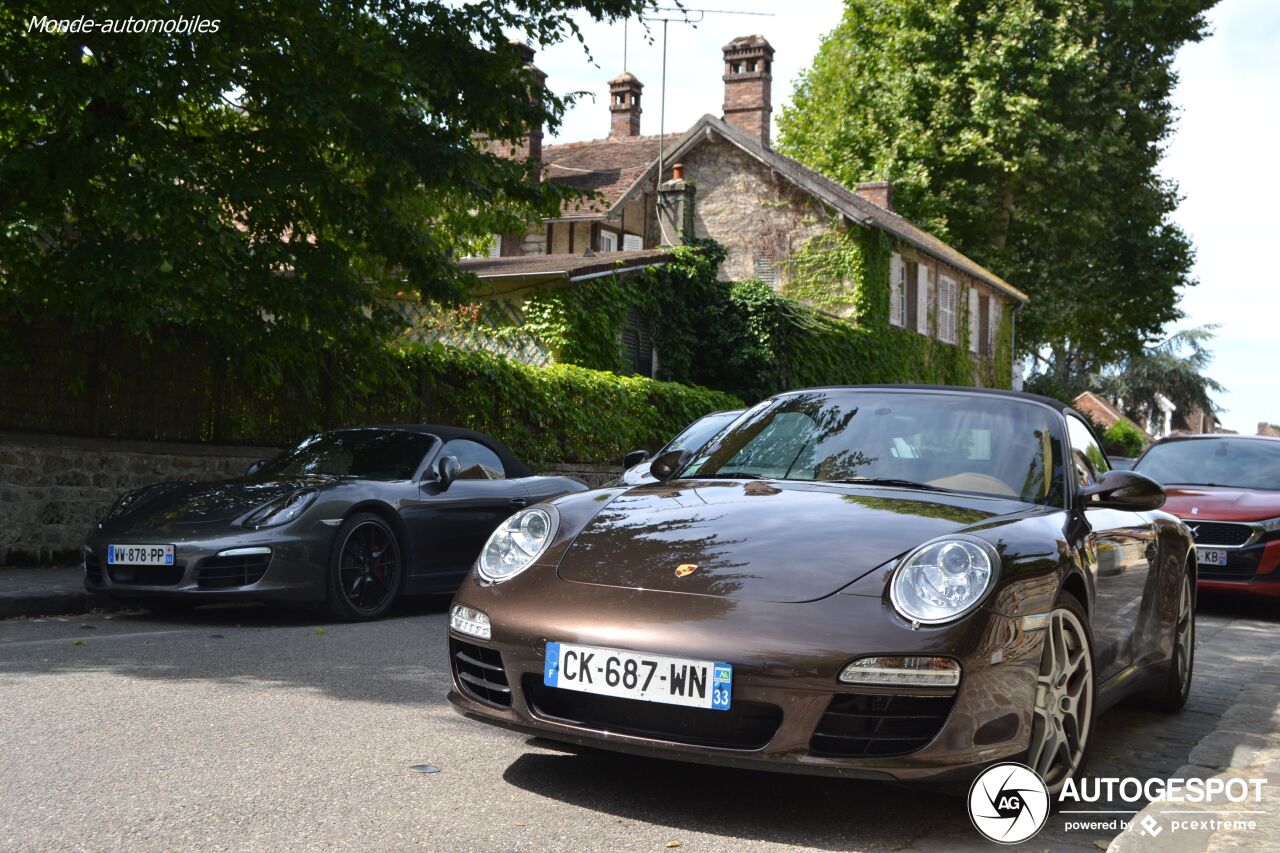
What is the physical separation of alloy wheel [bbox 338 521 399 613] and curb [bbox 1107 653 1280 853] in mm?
5318

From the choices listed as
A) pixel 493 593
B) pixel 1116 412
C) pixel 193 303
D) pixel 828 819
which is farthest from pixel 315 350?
pixel 1116 412

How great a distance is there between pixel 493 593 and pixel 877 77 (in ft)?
127

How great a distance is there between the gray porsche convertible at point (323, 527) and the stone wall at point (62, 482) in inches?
103

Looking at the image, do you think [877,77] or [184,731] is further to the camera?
[877,77]

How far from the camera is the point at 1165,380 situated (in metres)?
93.5

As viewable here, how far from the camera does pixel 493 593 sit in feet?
14.4

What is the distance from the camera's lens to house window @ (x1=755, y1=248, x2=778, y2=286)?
3369 centimetres

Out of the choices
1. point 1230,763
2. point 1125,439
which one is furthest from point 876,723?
point 1125,439

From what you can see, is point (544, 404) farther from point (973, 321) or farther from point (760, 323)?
point (973, 321)

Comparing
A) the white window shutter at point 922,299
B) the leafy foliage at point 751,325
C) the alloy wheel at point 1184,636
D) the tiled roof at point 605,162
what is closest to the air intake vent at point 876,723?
the alloy wheel at point 1184,636

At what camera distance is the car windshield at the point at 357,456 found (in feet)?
31.3

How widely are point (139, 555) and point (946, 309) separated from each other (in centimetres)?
3344

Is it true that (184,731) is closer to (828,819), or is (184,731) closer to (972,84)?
(828,819)

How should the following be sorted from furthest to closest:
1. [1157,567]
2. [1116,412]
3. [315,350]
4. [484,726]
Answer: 1. [1116,412]
2. [315,350]
3. [1157,567]
4. [484,726]
